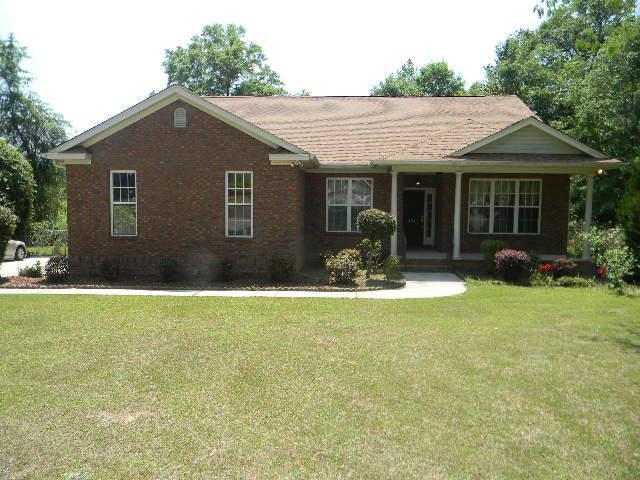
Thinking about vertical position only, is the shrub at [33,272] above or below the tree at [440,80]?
below

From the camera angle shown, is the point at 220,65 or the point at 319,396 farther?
the point at 220,65

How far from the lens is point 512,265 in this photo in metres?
14.2

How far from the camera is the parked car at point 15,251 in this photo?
21.2 metres

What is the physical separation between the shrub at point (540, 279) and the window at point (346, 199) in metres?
5.95

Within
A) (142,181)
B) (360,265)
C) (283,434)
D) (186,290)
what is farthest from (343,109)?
(283,434)

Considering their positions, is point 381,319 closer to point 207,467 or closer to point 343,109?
point 207,467

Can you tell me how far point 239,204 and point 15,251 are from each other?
12576mm

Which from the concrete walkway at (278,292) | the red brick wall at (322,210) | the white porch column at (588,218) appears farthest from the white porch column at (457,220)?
the white porch column at (588,218)

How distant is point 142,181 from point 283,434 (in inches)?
465

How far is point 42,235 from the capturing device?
26812 mm

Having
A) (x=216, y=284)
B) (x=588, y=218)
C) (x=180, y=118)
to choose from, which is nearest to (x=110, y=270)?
(x=216, y=284)

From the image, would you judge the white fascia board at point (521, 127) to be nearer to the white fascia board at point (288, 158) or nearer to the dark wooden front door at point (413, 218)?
the dark wooden front door at point (413, 218)

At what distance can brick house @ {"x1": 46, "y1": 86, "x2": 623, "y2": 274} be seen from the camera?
574 inches

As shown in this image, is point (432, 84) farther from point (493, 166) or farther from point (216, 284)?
point (216, 284)
